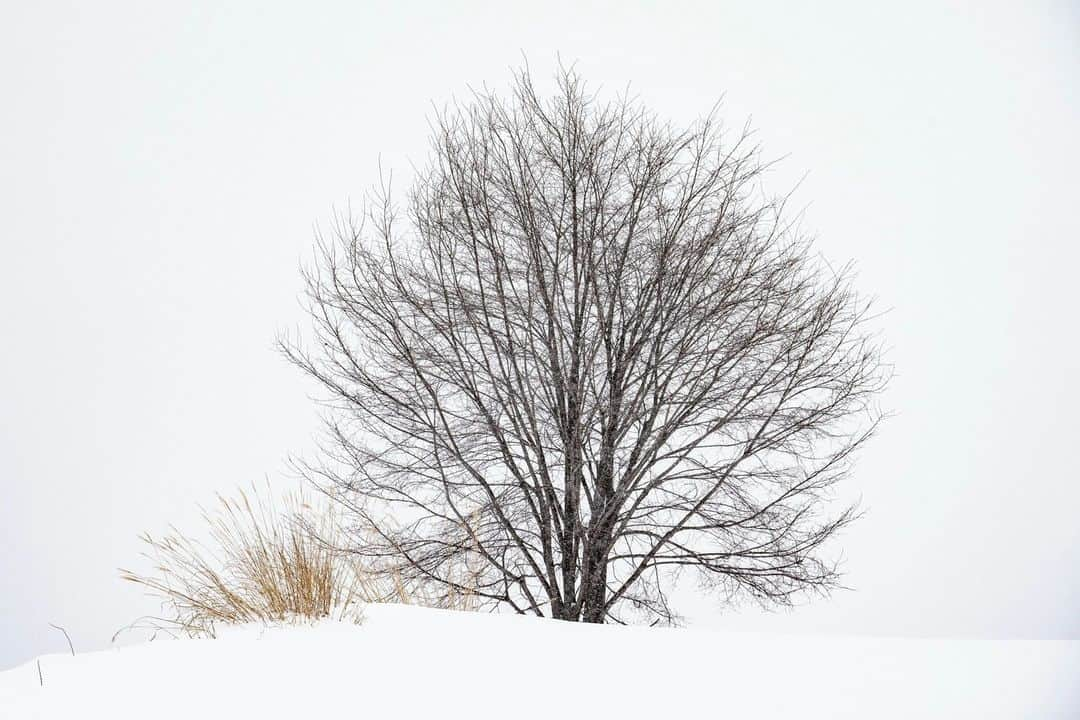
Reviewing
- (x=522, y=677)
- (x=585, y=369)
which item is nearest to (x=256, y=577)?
(x=522, y=677)

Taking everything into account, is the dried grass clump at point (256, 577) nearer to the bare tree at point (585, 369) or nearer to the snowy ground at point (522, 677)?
the snowy ground at point (522, 677)

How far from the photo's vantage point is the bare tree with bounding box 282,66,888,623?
7.76 m

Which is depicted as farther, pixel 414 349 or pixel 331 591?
pixel 414 349

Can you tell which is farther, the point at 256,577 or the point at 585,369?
the point at 585,369

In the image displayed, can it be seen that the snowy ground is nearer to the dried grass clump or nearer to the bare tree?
the dried grass clump

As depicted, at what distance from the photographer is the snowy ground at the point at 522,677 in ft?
8.36

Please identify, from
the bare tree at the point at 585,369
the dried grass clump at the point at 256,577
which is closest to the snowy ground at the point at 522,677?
the dried grass clump at the point at 256,577

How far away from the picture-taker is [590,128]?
921cm

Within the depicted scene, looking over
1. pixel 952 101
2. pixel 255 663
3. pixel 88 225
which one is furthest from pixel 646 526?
pixel 88 225

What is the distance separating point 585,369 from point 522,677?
197 inches

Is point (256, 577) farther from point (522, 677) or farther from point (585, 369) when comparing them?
point (585, 369)

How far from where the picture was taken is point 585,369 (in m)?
7.69

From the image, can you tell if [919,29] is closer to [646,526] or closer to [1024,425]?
[1024,425]

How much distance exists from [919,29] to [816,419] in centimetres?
1613
